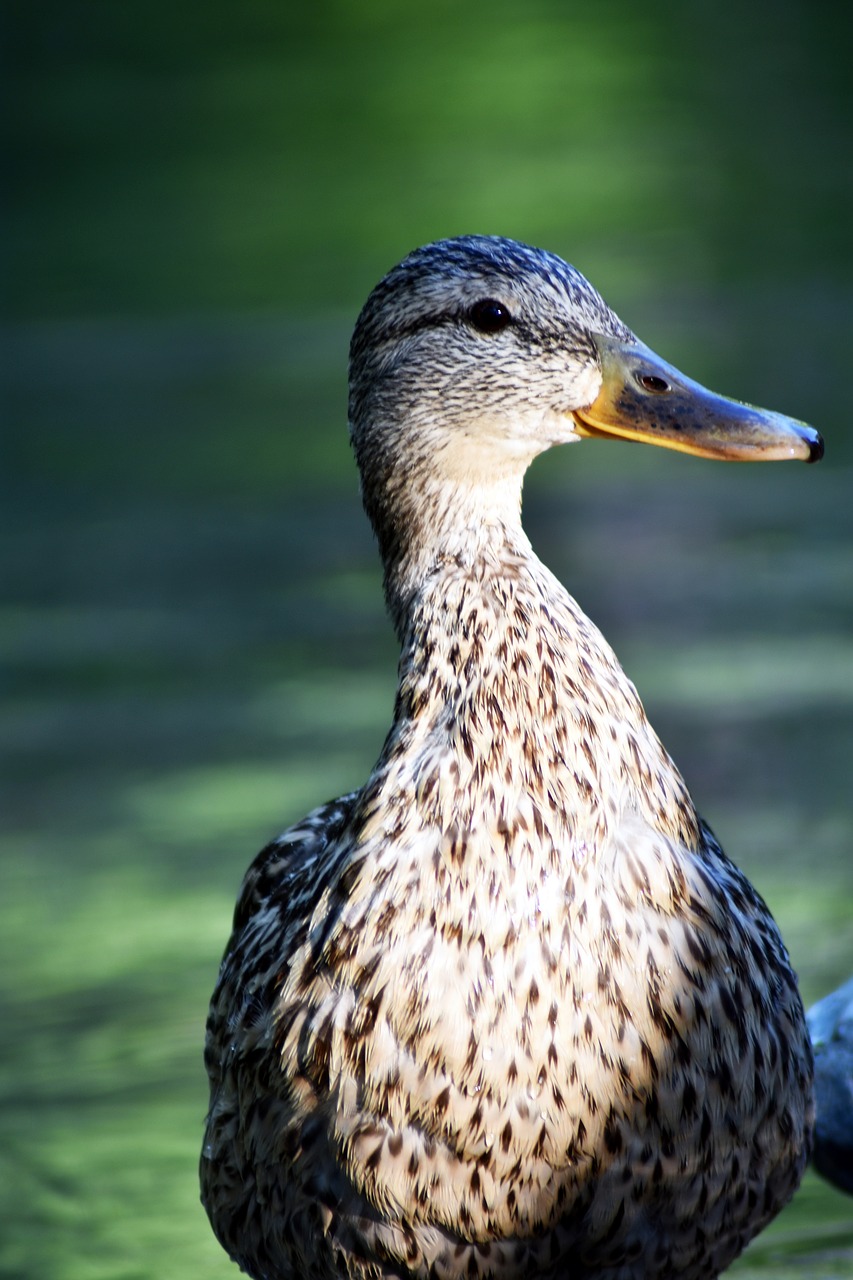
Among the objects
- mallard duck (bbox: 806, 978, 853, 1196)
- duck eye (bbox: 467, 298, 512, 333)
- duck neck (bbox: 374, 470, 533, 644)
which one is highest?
duck eye (bbox: 467, 298, 512, 333)

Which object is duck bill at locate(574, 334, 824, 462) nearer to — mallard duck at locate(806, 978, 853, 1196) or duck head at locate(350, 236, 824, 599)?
duck head at locate(350, 236, 824, 599)

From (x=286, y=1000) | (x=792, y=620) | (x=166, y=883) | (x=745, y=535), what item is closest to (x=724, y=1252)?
(x=286, y=1000)

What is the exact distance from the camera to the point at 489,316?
3051 millimetres

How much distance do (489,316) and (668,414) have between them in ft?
0.95

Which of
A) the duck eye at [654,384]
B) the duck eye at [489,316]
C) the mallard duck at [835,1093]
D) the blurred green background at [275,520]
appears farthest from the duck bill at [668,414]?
the blurred green background at [275,520]

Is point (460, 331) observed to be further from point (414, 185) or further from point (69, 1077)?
point (414, 185)

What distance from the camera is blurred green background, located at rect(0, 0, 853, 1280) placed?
455cm

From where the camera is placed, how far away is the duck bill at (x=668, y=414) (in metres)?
2.98

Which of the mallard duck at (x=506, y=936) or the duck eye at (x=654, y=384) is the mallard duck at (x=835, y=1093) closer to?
the mallard duck at (x=506, y=936)

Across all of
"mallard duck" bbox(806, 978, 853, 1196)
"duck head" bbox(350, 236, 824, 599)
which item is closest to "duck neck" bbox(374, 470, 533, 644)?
"duck head" bbox(350, 236, 824, 599)

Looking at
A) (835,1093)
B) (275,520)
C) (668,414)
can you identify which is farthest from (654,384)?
(275,520)

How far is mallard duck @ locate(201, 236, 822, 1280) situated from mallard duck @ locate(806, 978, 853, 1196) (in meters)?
0.79

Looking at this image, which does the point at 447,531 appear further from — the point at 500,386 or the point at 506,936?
the point at 506,936

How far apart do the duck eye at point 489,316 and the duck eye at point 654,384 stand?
0.68ft
